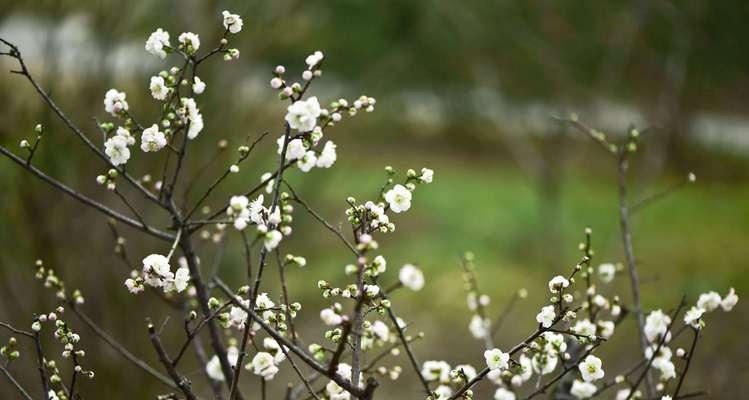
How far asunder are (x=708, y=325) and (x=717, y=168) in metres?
3.11

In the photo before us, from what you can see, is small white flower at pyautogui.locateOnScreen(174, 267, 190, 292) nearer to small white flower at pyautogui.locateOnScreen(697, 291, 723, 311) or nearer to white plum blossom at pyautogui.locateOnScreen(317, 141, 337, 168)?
white plum blossom at pyautogui.locateOnScreen(317, 141, 337, 168)

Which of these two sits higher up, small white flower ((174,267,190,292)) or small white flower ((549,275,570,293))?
small white flower ((174,267,190,292))

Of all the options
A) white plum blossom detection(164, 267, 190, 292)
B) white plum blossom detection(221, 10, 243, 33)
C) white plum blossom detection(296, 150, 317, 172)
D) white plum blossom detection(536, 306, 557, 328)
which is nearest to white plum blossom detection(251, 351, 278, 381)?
white plum blossom detection(164, 267, 190, 292)

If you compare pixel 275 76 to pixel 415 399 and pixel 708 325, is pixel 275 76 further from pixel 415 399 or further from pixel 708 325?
pixel 708 325

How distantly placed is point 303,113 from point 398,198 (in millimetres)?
255

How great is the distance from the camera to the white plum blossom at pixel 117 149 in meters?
1.30

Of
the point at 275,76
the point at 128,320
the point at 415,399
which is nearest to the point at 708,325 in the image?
the point at 415,399

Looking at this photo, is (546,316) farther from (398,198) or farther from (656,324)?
(656,324)

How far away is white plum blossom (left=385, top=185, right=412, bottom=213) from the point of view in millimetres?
1363

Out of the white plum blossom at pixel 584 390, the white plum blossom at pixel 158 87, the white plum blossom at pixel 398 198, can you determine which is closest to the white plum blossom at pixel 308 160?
the white plum blossom at pixel 398 198

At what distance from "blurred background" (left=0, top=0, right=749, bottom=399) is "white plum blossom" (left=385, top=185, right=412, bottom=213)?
2.11ft

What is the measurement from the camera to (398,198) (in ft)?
4.51

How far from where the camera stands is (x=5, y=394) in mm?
2990

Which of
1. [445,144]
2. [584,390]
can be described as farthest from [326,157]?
[445,144]
